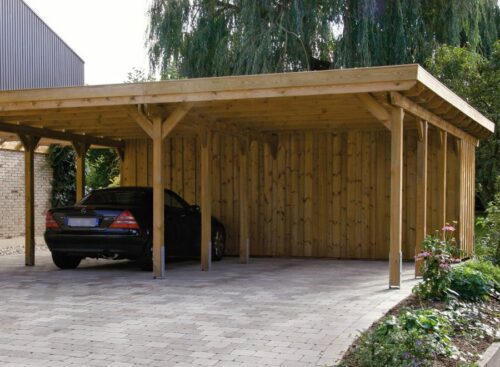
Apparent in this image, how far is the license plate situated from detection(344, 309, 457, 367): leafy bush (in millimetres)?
5765

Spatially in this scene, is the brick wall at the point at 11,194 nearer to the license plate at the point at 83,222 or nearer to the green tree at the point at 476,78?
the license plate at the point at 83,222

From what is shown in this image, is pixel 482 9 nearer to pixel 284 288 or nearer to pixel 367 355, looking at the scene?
pixel 284 288

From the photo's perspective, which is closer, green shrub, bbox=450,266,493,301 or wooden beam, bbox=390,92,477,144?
green shrub, bbox=450,266,493,301

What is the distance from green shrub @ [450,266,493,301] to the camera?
7250mm

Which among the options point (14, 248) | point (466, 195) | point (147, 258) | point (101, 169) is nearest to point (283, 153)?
point (466, 195)

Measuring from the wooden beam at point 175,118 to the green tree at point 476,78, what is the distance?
27.1 ft

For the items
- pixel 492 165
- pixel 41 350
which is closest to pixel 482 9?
pixel 492 165

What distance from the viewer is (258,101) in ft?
30.8

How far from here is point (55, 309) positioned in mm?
7012

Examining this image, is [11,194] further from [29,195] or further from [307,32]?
[307,32]

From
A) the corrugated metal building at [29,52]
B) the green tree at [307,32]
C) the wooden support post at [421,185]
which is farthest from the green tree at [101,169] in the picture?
the wooden support post at [421,185]

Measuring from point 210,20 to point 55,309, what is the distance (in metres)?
10.8

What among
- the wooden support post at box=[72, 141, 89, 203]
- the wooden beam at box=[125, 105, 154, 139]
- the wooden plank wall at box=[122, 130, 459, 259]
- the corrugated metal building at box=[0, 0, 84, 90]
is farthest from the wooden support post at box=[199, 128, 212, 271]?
the corrugated metal building at box=[0, 0, 84, 90]

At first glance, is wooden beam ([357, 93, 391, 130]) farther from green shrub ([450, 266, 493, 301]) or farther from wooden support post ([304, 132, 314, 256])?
wooden support post ([304, 132, 314, 256])
